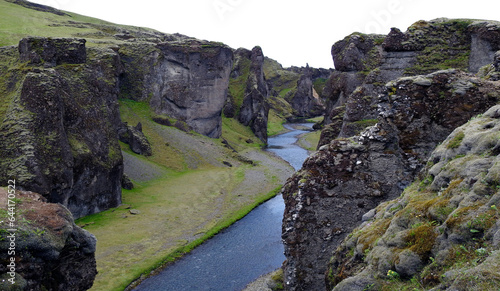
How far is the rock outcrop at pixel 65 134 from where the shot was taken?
4444 centimetres

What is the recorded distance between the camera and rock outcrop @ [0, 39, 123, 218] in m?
44.4

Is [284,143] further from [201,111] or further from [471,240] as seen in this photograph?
[471,240]

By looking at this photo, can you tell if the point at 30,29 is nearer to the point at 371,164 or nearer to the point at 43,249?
the point at 43,249

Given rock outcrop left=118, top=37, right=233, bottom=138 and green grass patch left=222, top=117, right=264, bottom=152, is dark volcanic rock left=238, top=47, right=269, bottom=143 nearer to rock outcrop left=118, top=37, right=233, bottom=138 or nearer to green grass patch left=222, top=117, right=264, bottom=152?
green grass patch left=222, top=117, right=264, bottom=152

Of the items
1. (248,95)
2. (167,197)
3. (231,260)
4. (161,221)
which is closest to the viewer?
(231,260)

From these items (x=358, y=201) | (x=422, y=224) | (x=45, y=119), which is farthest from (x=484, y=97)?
(x=45, y=119)

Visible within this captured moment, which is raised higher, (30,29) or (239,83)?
(30,29)

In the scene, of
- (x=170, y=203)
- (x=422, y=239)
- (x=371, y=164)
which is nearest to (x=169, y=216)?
(x=170, y=203)

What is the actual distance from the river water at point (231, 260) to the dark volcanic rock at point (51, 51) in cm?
4247

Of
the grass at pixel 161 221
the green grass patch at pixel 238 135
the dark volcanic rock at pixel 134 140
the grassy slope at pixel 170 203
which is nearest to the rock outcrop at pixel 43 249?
the grass at pixel 161 221

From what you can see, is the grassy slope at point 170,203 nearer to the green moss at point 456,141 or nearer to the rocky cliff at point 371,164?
the rocky cliff at point 371,164

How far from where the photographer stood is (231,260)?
1726 inches

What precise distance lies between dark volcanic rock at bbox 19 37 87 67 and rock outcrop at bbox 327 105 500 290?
62335 mm

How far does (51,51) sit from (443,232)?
67180 mm
